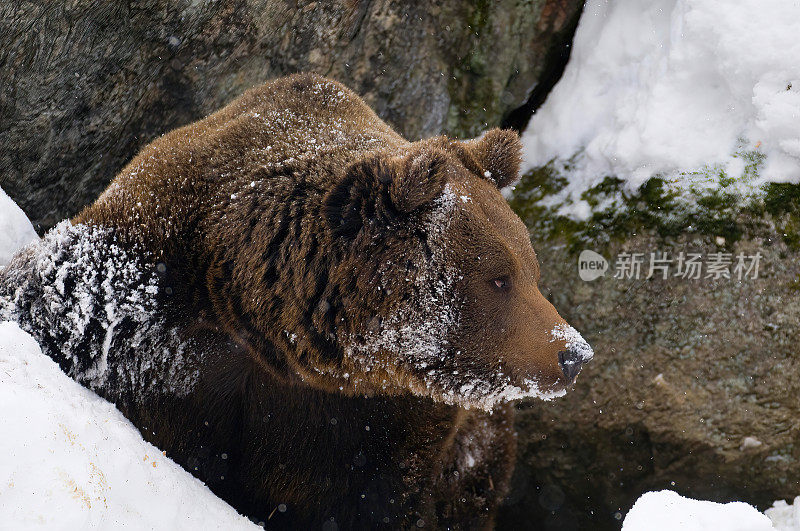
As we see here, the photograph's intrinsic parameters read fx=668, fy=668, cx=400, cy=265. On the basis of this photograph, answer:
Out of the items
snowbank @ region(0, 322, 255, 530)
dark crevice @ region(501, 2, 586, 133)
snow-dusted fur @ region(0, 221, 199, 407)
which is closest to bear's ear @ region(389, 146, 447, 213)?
snow-dusted fur @ region(0, 221, 199, 407)

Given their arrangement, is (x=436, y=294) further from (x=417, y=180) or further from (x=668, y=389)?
(x=668, y=389)

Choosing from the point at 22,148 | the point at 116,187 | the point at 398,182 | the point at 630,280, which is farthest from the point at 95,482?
the point at 630,280

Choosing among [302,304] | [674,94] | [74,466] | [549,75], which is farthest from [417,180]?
[549,75]

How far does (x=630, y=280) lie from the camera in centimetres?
511

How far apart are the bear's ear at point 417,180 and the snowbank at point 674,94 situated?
9.18 feet

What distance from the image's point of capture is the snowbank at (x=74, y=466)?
1886 mm

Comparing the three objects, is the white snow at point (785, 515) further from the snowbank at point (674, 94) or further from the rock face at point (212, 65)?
the rock face at point (212, 65)

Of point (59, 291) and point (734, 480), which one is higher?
point (59, 291)

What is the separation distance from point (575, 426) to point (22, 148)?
14.9ft

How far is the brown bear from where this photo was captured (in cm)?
303

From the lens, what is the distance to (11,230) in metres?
4.00

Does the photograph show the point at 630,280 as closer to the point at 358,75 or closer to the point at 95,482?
the point at 358,75

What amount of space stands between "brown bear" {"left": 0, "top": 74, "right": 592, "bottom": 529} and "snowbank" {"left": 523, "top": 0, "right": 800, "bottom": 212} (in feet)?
7.01

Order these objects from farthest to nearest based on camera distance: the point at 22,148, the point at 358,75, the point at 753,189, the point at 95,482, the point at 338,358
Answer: the point at 358,75 < the point at 753,189 < the point at 22,148 < the point at 338,358 < the point at 95,482
